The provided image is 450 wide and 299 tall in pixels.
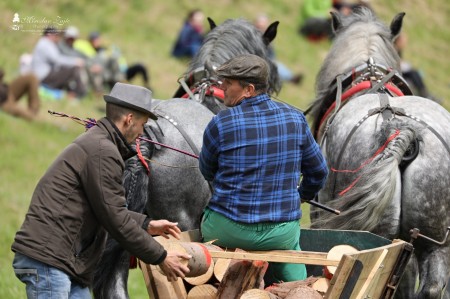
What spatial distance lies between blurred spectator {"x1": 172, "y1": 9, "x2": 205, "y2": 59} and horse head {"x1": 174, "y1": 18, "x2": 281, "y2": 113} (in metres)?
11.5

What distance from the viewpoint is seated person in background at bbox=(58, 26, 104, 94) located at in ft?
58.0

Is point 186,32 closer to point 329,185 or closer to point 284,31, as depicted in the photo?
point 284,31

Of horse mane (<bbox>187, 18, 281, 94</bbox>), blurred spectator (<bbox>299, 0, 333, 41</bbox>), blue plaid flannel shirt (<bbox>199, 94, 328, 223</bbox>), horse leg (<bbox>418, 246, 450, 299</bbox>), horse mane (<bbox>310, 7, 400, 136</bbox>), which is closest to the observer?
blue plaid flannel shirt (<bbox>199, 94, 328, 223</bbox>)

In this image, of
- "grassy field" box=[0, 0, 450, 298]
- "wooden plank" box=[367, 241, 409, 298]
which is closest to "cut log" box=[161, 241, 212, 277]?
"wooden plank" box=[367, 241, 409, 298]

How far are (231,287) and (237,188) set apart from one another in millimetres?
565

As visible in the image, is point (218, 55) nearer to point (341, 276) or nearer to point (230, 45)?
point (230, 45)

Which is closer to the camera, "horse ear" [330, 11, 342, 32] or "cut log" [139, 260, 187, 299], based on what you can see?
"cut log" [139, 260, 187, 299]

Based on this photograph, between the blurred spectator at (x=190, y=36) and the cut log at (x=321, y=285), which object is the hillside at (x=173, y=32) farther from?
the cut log at (x=321, y=285)

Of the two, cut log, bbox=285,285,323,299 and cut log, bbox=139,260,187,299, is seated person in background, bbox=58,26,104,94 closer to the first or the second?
cut log, bbox=139,260,187,299

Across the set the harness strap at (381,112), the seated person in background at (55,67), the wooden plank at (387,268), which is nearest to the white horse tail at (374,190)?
the harness strap at (381,112)

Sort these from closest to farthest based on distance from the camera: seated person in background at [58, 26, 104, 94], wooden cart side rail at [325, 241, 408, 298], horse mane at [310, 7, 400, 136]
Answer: wooden cart side rail at [325, 241, 408, 298]
horse mane at [310, 7, 400, 136]
seated person in background at [58, 26, 104, 94]

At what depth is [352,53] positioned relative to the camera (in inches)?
316

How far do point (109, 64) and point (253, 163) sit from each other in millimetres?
13558

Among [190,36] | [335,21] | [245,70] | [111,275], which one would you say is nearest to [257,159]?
[245,70]
